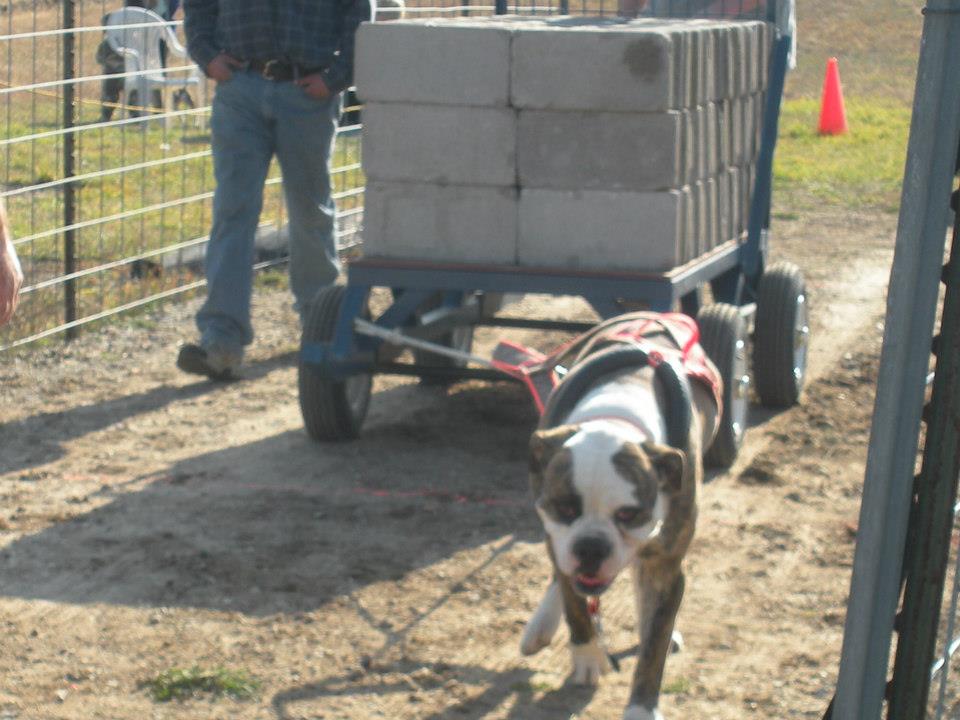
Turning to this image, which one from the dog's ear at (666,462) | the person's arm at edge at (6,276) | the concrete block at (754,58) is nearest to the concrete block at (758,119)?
the concrete block at (754,58)

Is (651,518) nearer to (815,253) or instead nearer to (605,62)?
(605,62)

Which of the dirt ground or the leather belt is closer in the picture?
the dirt ground

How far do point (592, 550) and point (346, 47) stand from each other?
14.4ft

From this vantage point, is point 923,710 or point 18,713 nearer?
point 923,710

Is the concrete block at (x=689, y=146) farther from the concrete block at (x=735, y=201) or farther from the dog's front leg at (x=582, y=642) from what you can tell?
the dog's front leg at (x=582, y=642)

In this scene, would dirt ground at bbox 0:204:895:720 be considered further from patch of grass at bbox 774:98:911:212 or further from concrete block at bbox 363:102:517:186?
patch of grass at bbox 774:98:911:212

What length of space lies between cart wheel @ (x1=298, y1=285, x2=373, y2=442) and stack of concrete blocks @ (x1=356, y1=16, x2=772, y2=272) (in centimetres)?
38

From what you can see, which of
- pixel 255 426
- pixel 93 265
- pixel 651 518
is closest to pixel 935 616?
pixel 651 518

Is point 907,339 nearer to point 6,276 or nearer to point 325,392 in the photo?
point 6,276

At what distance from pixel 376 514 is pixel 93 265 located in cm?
422

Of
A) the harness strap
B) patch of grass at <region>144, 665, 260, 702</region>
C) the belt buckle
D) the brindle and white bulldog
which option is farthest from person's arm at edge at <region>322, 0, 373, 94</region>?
patch of grass at <region>144, 665, 260, 702</region>

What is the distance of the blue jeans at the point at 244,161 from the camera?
7633 mm

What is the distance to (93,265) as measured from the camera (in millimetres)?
9531

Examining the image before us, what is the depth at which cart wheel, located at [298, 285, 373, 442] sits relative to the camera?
21.7 ft
